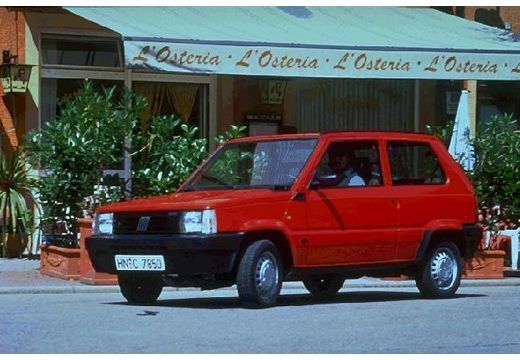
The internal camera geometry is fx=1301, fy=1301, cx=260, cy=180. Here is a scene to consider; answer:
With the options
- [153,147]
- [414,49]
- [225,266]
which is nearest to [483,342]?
[225,266]

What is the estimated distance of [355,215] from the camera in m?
12.7

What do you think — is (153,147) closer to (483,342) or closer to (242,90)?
(242,90)

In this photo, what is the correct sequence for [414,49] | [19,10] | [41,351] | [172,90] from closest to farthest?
[41,351], [414,49], [19,10], [172,90]

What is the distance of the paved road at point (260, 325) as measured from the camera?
9.44 meters

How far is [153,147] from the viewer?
52.3ft

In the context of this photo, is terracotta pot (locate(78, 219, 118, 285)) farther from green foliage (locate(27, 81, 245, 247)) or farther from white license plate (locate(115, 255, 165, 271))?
white license plate (locate(115, 255, 165, 271))

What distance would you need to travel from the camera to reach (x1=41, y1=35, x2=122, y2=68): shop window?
1956 centimetres

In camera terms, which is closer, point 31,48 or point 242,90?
point 31,48

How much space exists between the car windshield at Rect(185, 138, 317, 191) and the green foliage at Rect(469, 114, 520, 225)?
4705 millimetres

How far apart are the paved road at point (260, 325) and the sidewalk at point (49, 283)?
1.33ft

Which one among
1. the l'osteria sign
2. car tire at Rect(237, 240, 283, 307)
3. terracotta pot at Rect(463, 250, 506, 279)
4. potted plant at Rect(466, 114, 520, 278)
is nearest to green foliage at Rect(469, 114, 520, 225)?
potted plant at Rect(466, 114, 520, 278)

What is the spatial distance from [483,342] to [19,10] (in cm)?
1111

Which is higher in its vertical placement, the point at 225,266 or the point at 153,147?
the point at 153,147

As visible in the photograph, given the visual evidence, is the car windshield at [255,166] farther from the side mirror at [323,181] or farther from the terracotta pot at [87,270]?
the terracotta pot at [87,270]
